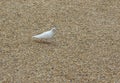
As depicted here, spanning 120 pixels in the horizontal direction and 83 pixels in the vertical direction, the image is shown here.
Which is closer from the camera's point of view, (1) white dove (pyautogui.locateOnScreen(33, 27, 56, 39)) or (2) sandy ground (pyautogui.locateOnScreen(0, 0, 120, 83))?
(2) sandy ground (pyautogui.locateOnScreen(0, 0, 120, 83))

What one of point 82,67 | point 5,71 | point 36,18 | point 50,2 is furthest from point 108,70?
point 50,2

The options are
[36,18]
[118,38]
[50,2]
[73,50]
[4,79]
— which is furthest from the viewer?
[50,2]

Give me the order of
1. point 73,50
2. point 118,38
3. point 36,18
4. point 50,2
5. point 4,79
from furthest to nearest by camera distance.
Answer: point 50,2 < point 36,18 < point 118,38 < point 73,50 < point 4,79

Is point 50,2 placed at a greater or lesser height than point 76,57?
greater

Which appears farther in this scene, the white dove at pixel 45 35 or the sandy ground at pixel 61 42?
the white dove at pixel 45 35

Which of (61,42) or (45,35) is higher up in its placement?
(45,35)

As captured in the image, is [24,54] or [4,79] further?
[24,54]

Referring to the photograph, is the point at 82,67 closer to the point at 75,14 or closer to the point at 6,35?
the point at 6,35
